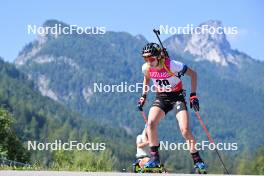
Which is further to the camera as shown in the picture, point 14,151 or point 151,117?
point 14,151

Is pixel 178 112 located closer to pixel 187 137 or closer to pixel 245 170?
pixel 187 137

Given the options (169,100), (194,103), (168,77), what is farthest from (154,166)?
(168,77)

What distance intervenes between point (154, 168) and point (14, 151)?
2332 inches

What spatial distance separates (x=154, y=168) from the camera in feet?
36.3

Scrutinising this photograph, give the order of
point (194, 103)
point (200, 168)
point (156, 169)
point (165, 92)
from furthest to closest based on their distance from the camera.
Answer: point (165, 92)
point (156, 169)
point (194, 103)
point (200, 168)

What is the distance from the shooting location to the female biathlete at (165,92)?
10914 millimetres

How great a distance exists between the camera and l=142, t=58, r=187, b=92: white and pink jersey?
36.0 ft

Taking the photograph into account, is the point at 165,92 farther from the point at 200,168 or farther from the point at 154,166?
the point at 200,168

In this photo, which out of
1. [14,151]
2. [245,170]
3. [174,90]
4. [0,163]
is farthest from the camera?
[245,170]

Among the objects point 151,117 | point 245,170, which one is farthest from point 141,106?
point 245,170

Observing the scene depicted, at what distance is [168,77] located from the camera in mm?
11008

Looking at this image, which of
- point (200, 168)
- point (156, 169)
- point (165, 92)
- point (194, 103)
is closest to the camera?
point (200, 168)

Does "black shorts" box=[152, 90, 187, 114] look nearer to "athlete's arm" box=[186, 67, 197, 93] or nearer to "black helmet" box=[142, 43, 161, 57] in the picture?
"athlete's arm" box=[186, 67, 197, 93]

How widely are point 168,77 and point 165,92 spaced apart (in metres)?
0.29
